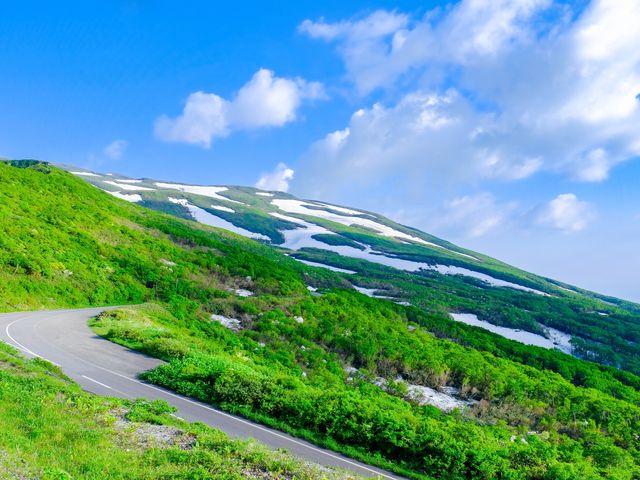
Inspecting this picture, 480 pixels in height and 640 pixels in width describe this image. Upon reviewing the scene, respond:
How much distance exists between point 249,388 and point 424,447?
7.27 meters

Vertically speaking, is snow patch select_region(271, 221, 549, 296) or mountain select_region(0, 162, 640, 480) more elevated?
snow patch select_region(271, 221, 549, 296)

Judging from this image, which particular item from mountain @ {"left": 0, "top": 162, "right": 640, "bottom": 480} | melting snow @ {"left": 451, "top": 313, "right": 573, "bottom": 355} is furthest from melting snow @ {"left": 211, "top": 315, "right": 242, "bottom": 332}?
melting snow @ {"left": 451, "top": 313, "right": 573, "bottom": 355}

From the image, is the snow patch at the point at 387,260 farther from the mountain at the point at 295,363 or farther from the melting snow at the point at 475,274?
the mountain at the point at 295,363

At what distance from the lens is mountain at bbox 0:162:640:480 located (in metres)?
13.6

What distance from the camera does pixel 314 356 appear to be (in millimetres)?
31094

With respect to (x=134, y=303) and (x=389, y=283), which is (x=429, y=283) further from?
→ (x=134, y=303)

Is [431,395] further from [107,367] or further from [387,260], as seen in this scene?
[387,260]

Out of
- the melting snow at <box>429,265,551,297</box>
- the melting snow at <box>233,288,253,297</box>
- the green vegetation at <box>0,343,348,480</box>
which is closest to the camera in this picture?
the green vegetation at <box>0,343,348,480</box>

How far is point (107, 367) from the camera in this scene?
1883 cm

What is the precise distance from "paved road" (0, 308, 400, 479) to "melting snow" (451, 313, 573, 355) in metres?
63.6

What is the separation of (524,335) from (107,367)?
7634cm

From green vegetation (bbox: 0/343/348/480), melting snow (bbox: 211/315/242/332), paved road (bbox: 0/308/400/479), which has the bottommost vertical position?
melting snow (bbox: 211/315/242/332)

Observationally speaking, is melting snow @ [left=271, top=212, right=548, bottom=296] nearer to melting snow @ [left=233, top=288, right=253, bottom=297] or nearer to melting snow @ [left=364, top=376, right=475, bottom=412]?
melting snow @ [left=233, top=288, right=253, bottom=297]

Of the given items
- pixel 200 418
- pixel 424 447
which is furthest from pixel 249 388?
pixel 424 447
